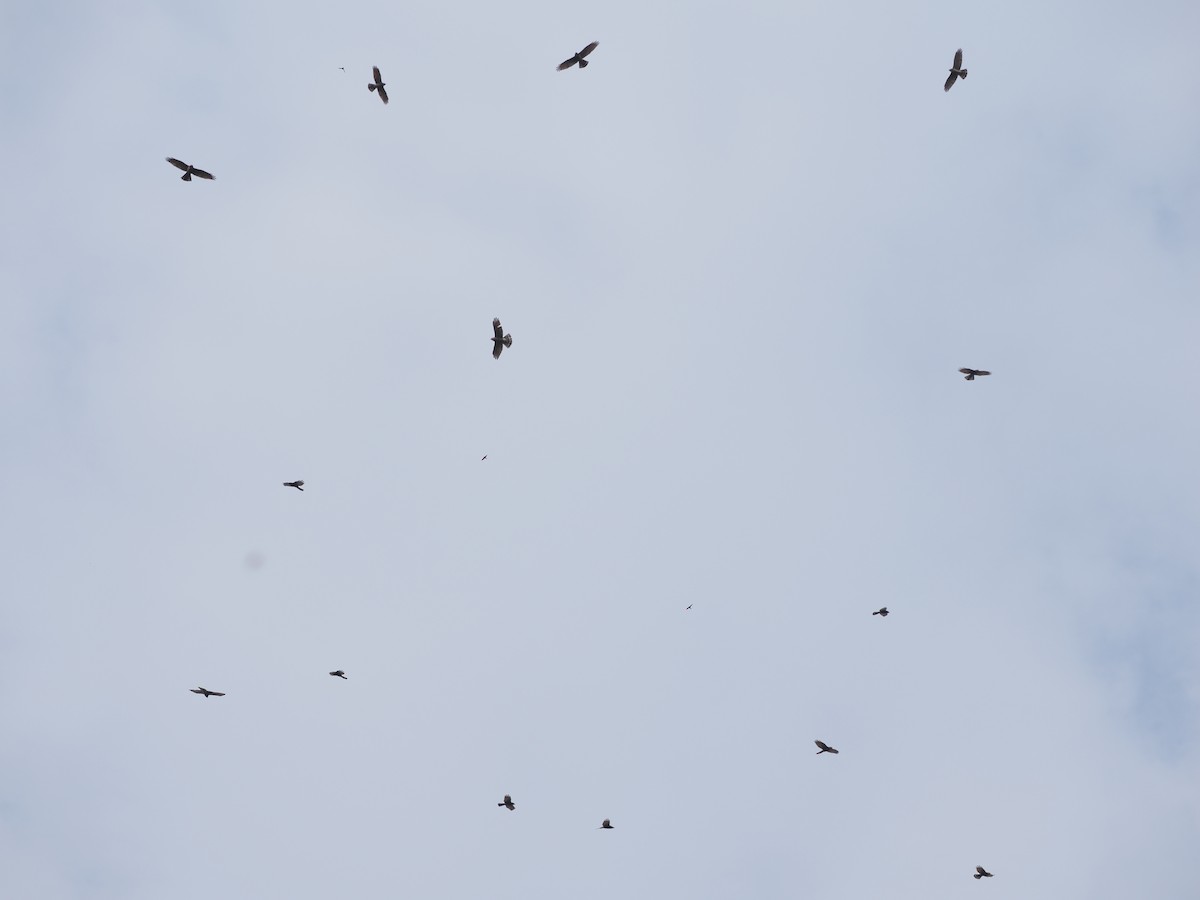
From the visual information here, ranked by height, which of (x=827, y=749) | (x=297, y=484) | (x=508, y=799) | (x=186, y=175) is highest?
(x=186, y=175)

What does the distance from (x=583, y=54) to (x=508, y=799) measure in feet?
169

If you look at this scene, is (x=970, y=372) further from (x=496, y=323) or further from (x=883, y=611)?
(x=496, y=323)

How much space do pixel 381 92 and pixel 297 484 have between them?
29950mm

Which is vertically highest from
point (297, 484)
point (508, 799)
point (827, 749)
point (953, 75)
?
point (953, 75)

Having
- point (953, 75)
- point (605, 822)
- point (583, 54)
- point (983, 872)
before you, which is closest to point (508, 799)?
point (605, 822)

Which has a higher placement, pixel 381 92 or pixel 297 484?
pixel 381 92

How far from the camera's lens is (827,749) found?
78.1 meters

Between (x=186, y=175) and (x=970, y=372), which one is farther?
(x=970, y=372)

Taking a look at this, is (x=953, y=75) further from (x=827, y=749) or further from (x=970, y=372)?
(x=827, y=749)

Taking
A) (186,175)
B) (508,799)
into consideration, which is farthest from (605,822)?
(186,175)

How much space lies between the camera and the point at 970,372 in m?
76.1

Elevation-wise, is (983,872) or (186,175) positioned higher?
(186,175)

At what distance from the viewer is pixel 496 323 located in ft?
240

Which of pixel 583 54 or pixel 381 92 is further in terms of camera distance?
pixel 381 92
